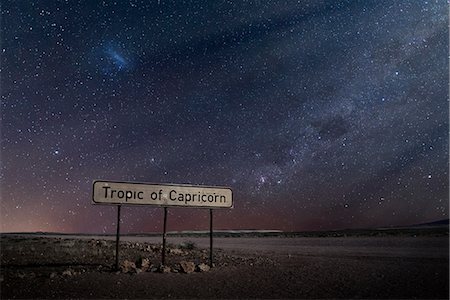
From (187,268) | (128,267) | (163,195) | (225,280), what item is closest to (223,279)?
(225,280)

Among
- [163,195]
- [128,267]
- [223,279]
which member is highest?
[163,195]

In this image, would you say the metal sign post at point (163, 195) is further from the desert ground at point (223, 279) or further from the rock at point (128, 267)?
the desert ground at point (223, 279)

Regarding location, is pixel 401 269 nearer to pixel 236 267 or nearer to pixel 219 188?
pixel 236 267

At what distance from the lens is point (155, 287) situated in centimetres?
963

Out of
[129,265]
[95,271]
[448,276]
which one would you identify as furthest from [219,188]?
[448,276]

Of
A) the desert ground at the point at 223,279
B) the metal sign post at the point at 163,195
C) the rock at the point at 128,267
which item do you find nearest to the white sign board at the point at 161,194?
the metal sign post at the point at 163,195

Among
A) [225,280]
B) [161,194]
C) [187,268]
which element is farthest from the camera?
[161,194]

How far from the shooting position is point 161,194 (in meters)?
13.5

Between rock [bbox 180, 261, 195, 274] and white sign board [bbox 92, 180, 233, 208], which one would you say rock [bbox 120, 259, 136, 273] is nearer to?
rock [bbox 180, 261, 195, 274]

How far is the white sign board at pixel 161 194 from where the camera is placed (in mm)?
12617

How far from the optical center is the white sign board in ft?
41.4

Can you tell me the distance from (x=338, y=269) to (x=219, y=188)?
515cm

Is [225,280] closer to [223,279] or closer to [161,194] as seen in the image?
[223,279]

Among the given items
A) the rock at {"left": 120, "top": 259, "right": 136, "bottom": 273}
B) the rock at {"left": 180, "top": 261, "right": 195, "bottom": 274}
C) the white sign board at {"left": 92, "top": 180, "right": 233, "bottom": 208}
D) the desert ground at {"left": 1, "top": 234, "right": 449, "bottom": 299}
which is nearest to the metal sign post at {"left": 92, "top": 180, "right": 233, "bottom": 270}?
the white sign board at {"left": 92, "top": 180, "right": 233, "bottom": 208}
